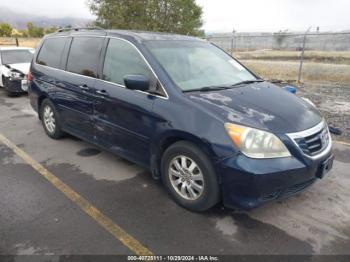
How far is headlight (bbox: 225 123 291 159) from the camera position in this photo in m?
2.74

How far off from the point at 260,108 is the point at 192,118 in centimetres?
→ 69

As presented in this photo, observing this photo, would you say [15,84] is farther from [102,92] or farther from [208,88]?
[208,88]

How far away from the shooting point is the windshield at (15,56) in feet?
31.9

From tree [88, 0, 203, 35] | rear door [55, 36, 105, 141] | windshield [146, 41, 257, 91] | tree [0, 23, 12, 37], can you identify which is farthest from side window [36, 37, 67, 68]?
tree [0, 23, 12, 37]

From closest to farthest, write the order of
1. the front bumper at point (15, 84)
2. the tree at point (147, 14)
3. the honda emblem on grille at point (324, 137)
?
1. the honda emblem on grille at point (324, 137)
2. the front bumper at point (15, 84)
3. the tree at point (147, 14)

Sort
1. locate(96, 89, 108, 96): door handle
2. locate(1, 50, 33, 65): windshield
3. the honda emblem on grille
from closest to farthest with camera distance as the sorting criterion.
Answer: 1. the honda emblem on grille
2. locate(96, 89, 108, 96): door handle
3. locate(1, 50, 33, 65): windshield

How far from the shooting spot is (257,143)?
2756 millimetres

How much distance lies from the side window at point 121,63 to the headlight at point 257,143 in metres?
1.26

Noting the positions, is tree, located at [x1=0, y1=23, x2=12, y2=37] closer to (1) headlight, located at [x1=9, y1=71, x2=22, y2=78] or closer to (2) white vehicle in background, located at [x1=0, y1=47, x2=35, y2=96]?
(2) white vehicle in background, located at [x1=0, y1=47, x2=35, y2=96]

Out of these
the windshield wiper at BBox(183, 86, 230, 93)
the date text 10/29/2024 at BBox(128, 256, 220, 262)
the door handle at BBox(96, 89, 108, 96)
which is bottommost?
the date text 10/29/2024 at BBox(128, 256, 220, 262)

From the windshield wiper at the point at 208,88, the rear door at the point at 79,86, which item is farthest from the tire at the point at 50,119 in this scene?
the windshield wiper at the point at 208,88

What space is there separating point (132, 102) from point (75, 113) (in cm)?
140

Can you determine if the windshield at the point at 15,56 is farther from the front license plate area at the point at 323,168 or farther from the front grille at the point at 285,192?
the front license plate area at the point at 323,168

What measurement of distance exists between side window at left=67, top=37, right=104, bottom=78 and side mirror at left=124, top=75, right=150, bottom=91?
38.4 inches
